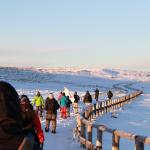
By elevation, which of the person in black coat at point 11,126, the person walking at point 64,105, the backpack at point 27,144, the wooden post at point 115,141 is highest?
the person in black coat at point 11,126

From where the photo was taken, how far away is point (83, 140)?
521 inches

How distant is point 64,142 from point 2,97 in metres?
12.6

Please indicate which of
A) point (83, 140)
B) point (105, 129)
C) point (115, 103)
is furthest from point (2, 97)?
point (115, 103)

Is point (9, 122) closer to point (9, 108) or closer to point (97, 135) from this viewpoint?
point (9, 108)

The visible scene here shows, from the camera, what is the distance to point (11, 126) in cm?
320

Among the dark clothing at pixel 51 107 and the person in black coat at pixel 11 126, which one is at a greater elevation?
the person in black coat at pixel 11 126

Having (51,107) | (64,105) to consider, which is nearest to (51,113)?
(51,107)

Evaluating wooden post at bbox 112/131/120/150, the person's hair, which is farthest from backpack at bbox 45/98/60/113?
the person's hair

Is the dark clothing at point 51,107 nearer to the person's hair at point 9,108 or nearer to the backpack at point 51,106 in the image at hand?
the backpack at point 51,106

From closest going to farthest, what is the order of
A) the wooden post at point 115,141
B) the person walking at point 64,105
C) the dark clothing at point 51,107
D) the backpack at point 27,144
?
the backpack at point 27,144
the wooden post at point 115,141
the dark clothing at point 51,107
the person walking at point 64,105

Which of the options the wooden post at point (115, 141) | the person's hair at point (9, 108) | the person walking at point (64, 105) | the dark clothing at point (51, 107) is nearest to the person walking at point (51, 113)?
the dark clothing at point (51, 107)

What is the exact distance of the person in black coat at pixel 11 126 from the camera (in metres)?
3.18

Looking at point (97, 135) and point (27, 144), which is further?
point (97, 135)

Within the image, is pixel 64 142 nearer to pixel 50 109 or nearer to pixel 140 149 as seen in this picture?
pixel 50 109
